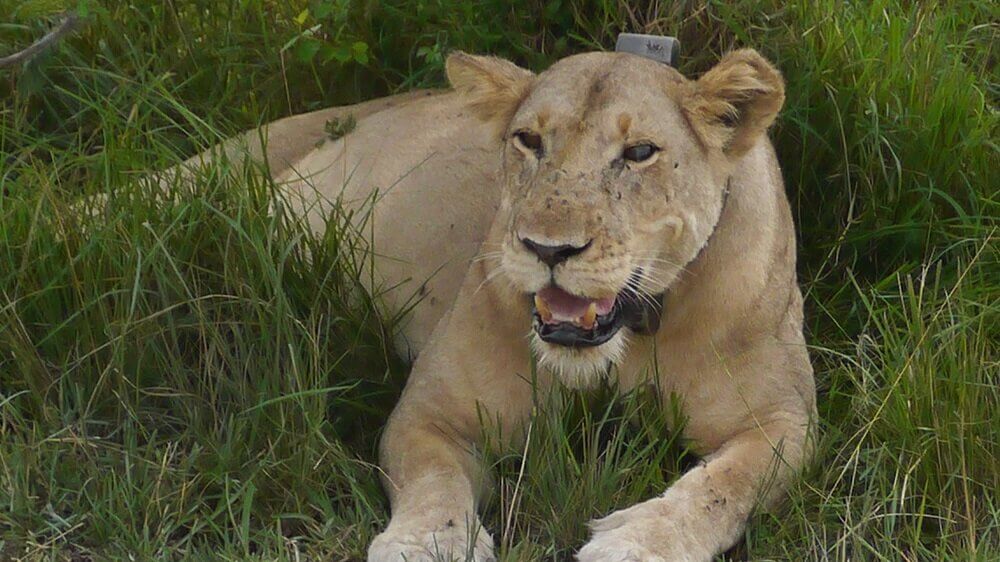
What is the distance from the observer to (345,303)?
12.2ft

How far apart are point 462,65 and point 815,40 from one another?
1349mm

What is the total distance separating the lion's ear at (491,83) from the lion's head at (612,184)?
0.25ft

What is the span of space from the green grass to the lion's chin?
121 mm

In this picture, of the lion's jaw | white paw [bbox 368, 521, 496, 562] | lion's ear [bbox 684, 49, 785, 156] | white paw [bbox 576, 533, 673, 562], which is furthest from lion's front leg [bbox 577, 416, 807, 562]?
lion's ear [bbox 684, 49, 785, 156]

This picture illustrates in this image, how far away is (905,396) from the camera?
3.25 meters

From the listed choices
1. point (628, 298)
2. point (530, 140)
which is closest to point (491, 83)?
point (530, 140)

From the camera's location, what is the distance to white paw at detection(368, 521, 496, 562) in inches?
114

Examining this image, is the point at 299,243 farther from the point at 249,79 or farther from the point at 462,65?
the point at 249,79

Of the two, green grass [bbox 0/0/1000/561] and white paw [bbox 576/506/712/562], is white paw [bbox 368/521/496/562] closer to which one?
green grass [bbox 0/0/1000/561]

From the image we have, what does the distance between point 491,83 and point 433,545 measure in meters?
1.03

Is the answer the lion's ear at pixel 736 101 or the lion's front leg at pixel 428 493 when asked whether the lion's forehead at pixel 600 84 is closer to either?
the lion's ear at pixel 736 101

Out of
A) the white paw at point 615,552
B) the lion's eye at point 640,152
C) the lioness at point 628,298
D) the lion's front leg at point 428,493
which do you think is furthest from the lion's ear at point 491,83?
the white paw at point 615,552

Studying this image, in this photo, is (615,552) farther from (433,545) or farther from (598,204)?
(598,204)

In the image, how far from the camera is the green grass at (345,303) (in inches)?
123
